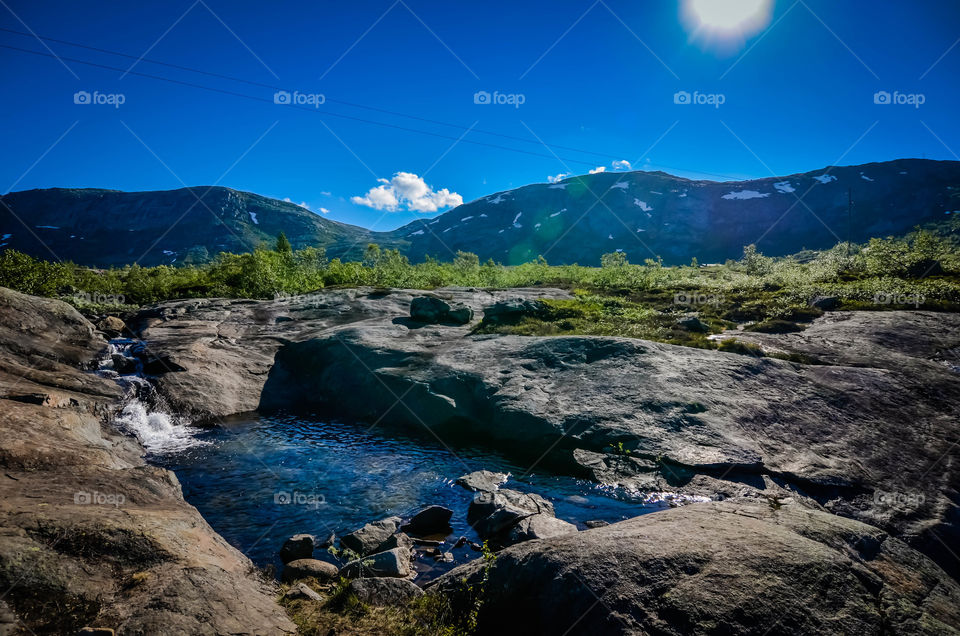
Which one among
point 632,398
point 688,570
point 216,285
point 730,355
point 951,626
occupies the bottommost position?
point 951,626

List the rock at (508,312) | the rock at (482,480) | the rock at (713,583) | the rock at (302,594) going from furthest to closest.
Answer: the rock at (508,312)
the rock at (482,480)
the rock at (302,594)
the rock at (713,583)

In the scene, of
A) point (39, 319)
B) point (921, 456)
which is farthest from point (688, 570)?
point (39, 319)

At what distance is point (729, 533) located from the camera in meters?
6.50

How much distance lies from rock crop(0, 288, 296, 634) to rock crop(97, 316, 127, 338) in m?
16.7

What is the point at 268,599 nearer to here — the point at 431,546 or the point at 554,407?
the point at 431,546

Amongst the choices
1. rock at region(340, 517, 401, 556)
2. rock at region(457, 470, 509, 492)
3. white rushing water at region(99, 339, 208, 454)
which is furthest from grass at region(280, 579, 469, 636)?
white rushing water at region(99, 339, 208, 454)

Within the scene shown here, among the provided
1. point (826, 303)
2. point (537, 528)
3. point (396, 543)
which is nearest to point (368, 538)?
point (396, 543)

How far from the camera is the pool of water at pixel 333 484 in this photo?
37.3 ft

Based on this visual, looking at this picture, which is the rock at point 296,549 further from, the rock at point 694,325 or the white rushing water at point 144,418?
the rock at point 694,325

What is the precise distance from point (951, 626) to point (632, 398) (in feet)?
36.0

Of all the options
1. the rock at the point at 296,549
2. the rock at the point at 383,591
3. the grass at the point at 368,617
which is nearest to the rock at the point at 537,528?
the rock at the point at 383,591

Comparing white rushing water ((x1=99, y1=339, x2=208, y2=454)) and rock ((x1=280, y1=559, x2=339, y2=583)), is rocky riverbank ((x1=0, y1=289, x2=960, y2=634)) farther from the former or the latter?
white rushing water ((x1=99, y1=339, x2=208, y2=454))

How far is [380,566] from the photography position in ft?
29.6

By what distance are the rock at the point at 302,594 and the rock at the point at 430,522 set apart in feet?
12.7
